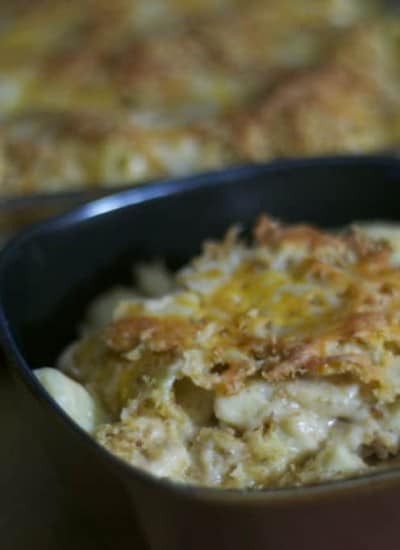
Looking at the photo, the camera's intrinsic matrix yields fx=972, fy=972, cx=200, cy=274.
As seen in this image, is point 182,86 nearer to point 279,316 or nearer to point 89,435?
point 279,316

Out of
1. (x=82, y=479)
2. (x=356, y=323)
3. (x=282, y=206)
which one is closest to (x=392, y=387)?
(x=356, y=323)

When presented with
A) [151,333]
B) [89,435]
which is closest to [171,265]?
[151,333]

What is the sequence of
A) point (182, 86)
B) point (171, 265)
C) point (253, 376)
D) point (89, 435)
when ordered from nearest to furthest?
point (89, 435)
point (253, 376)
point (171, 265)
point (182, 86)

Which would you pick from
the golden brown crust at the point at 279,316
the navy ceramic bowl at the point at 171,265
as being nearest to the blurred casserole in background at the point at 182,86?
the navy ceramic bowl at the point at 171,265

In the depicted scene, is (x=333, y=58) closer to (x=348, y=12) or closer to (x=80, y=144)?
(x=348, y=12)

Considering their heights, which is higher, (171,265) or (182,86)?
(182,86)

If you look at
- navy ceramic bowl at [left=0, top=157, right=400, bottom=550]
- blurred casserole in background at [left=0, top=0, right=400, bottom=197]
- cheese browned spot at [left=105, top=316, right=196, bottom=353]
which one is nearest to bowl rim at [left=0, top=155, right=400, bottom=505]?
navy ceramic bowl at [left=0, top=157, right=400, bottom=550]
